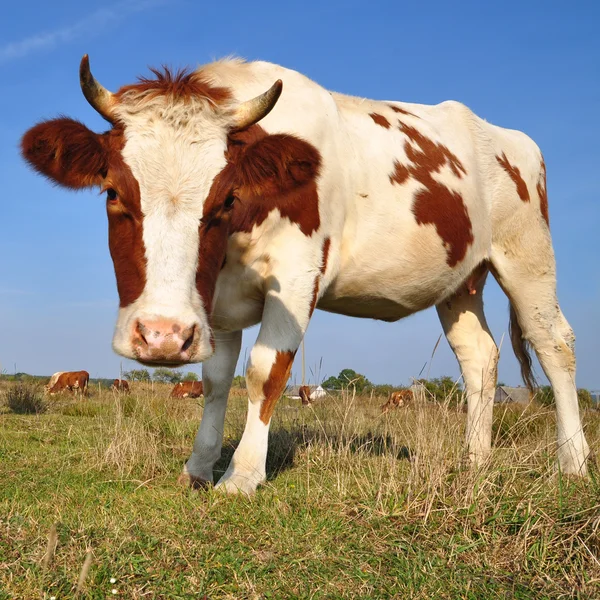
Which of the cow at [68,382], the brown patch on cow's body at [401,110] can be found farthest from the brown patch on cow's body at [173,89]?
the cow at [68,382]

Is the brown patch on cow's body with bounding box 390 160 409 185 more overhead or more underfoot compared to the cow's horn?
more overhead

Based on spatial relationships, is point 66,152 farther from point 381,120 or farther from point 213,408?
point 381,120

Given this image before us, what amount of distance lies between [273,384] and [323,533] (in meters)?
1.30

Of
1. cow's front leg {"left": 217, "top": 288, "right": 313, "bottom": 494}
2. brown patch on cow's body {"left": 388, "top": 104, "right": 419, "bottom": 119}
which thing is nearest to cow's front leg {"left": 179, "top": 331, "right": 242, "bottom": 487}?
cow's front leg {"left": 217, "top": 288, "right": 313, "bottom": 494}

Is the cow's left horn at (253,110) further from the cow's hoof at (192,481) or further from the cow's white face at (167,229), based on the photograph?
the cow's hoof at (192,481)

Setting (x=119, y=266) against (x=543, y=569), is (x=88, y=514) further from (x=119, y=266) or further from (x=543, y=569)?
(x=543, y=569)

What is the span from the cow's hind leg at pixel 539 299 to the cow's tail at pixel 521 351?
25cm

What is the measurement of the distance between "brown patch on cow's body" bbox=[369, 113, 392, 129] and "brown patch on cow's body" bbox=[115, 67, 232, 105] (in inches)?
71.9

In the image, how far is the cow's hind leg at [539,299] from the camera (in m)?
7.23

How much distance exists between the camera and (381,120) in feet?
20.8

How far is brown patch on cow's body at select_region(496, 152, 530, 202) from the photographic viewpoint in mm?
7398

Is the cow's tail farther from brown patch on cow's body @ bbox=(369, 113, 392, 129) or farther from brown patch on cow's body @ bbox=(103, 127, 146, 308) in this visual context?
brown patch on cow's body @ bbox=(103, 127, 146, 308)

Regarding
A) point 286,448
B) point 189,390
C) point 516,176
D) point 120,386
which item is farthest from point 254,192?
point 189,390

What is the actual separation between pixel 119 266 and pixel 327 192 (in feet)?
5.87
